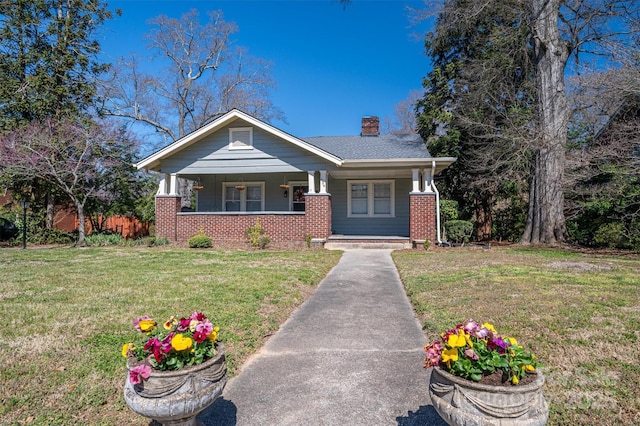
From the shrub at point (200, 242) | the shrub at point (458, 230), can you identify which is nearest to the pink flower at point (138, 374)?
the shrub at point (200, 242)

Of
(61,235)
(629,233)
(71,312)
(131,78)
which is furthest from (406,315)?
(131,78)

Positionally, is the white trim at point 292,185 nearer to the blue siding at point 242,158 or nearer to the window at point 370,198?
the window at point 370,198

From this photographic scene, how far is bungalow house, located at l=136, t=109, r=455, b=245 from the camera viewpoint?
43.0ft

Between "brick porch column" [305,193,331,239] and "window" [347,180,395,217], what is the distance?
273cm

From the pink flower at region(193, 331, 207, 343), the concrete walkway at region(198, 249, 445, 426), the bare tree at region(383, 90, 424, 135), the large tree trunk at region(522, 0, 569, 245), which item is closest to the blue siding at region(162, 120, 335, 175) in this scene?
the large tree trunk at region(522, 0, 569, 245)

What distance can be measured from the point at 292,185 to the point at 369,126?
196 inches

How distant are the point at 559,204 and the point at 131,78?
26.6 meters

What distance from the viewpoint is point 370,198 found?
50.9 ft

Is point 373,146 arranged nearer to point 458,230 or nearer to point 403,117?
point 458,230

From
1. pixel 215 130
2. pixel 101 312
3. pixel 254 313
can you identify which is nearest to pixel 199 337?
pixel 254 313

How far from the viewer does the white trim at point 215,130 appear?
1318 cm

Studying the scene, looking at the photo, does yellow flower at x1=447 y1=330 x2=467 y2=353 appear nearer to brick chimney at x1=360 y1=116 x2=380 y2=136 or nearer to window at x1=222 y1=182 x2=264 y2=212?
window at x1=222 y1=182 x2=264 y2=212

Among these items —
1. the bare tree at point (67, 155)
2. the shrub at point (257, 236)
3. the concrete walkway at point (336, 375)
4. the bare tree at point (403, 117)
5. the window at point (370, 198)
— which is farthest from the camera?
the bare tree at point (403, 117)

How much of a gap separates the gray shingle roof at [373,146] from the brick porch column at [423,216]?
1.72 metres
